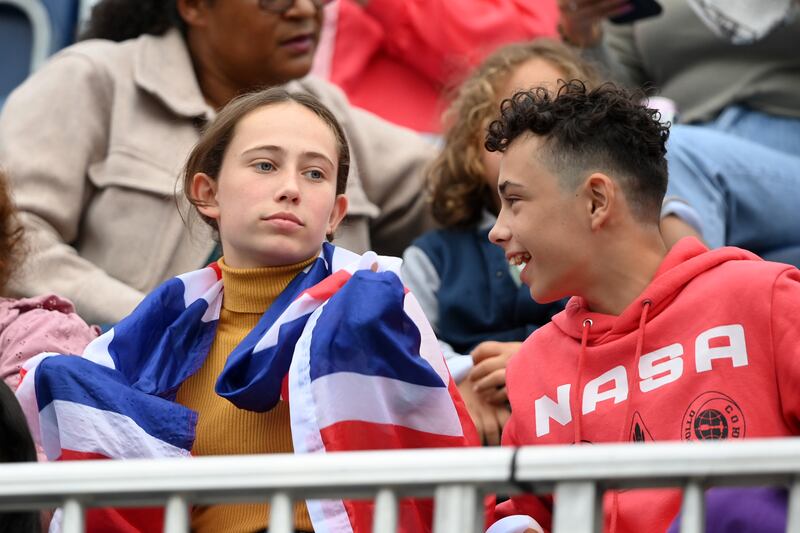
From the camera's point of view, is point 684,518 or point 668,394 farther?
point 668,394

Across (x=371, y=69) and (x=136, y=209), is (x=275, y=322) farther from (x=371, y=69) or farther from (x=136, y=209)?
(x=371, y=69)

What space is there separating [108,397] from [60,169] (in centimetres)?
153

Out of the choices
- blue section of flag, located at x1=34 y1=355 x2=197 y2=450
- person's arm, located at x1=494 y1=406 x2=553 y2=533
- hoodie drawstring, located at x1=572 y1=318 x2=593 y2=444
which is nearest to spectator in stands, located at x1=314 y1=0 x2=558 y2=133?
hoodie drawstring, located at x1=572 y1=318 x2=593 y2=444

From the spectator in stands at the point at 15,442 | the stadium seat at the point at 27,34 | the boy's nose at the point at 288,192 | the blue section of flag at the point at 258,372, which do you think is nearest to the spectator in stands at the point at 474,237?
the boy's nose at the point at 288,192

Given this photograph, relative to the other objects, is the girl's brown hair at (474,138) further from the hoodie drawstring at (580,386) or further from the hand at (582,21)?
the hoodie drawstring at (580,386)

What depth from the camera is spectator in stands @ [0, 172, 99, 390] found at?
3.20 metres

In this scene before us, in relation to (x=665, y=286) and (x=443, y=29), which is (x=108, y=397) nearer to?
(x=665, y=286)

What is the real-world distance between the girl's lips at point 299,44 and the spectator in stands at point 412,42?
61cm

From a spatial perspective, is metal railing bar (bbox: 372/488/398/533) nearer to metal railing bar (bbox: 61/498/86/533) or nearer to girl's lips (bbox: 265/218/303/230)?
metal railing bar (bbox: 61/498/86/533)

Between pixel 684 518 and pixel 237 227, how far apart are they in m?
1.30

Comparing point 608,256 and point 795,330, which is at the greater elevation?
point 608,256

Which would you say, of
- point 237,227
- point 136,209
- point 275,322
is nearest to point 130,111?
point 136,209

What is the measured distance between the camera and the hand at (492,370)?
3.27 m

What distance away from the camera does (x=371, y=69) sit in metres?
Result: 4.97
